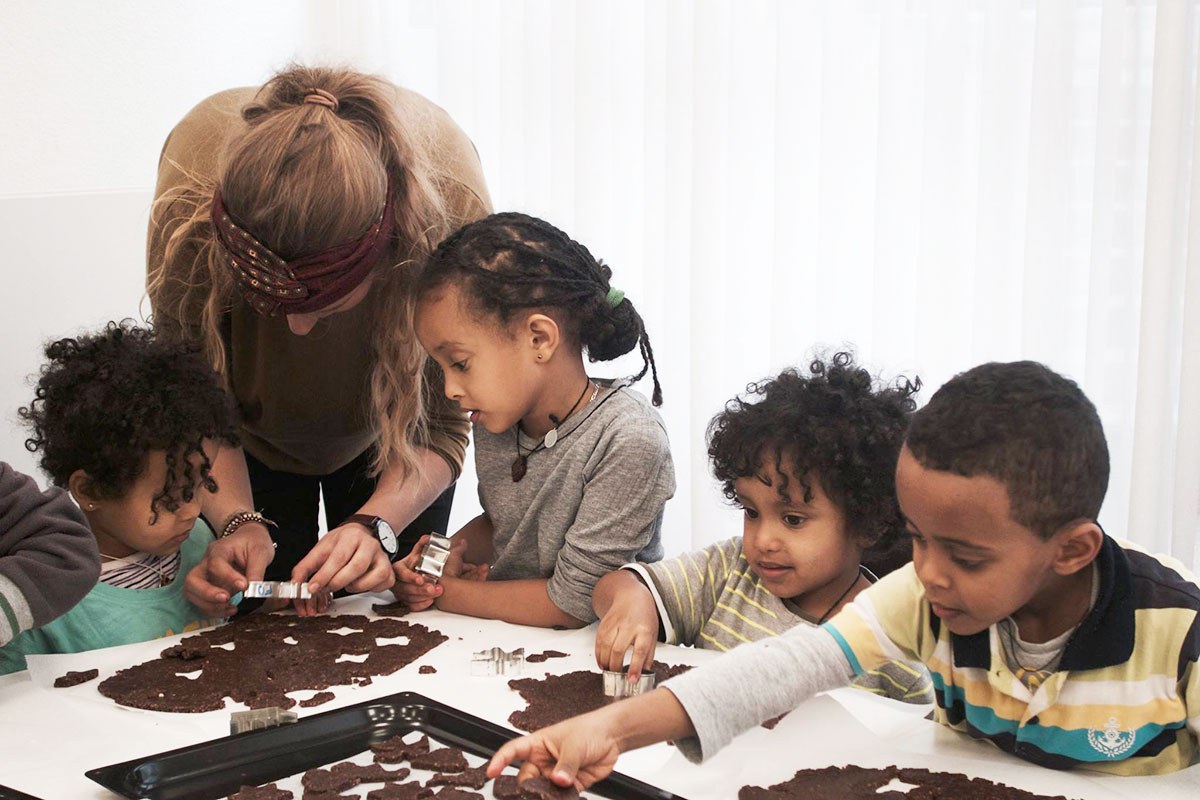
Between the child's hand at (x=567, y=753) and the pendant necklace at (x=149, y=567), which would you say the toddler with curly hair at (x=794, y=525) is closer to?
the child's hand at (x=567, y=753)

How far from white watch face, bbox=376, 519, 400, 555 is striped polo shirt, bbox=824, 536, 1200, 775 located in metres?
0.88

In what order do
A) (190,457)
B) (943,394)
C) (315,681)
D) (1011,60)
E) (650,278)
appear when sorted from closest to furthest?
1. (943,394)
2. (315,681)
3. (190,457)
4. (1011,60)
5. (650,278)

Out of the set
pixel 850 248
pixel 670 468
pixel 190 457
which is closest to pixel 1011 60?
pixel 850 248

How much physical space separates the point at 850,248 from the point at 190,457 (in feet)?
6.19

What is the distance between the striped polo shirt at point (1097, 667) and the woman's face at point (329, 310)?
939 mm

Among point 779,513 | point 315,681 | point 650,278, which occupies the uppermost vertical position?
point 650,278

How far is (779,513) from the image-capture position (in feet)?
5.20

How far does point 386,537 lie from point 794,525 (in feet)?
2.26

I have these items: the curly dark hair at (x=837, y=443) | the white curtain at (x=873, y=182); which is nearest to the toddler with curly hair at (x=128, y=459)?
the curly dark hair at (x=837, y=443)

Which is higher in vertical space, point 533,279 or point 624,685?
point 533,279

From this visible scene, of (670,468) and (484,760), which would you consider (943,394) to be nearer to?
(484,760)

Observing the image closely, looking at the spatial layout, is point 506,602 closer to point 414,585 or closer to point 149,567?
point 414,585

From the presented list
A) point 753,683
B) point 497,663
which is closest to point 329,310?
point 497,663

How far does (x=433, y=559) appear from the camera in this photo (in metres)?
1.78
